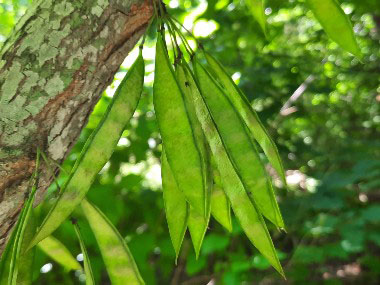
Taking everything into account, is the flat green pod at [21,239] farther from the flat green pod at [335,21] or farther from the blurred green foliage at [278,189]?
the blurred green foliage at [278,189]

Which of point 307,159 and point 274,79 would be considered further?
point 307,159

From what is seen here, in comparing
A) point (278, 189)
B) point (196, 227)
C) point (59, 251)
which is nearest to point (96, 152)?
point (196, 227)

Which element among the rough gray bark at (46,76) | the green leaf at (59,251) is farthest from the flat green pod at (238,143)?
the green leaf at (59,251)

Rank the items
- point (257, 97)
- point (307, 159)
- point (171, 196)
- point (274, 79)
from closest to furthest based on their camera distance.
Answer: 1. point (171, 196)
2. point (257, 97)
3. point (274, 79)
4. point (307, 159)

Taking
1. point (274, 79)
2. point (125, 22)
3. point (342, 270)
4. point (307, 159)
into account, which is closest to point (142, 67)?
point (125, 22)

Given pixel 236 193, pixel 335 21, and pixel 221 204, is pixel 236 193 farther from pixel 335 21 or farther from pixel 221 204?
pixel 335 21

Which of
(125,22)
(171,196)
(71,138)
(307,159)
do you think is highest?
(307,159)

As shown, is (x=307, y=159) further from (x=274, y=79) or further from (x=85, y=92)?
(x=85, y=92)
